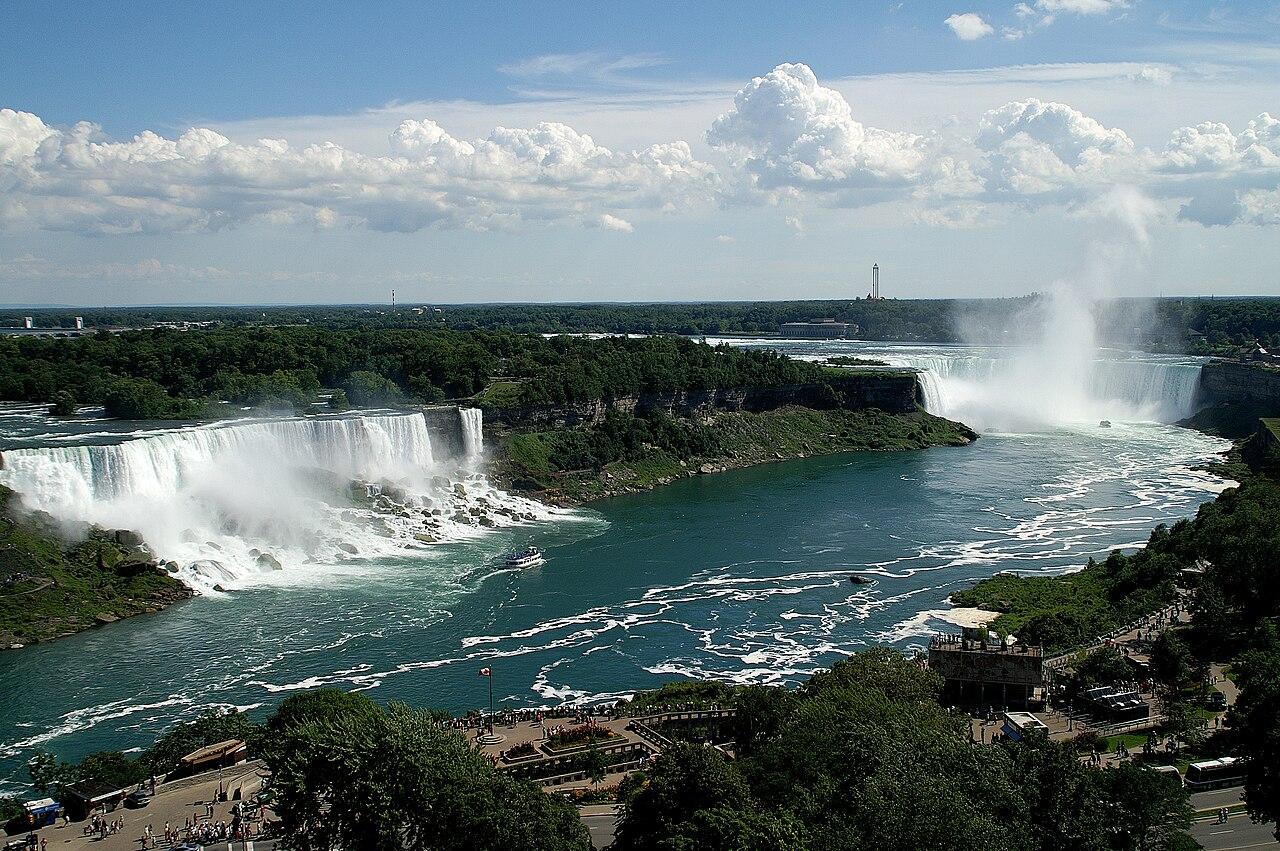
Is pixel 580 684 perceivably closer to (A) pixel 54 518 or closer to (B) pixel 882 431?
(A) pixel 54 518

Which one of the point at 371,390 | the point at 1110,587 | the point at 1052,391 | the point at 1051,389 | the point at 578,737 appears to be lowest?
the point at 578,737

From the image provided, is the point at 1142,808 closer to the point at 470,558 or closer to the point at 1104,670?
the point at 1104,670

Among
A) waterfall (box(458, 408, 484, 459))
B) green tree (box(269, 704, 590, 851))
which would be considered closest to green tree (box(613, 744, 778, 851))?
green tree (box(269, 704, 590, 851))

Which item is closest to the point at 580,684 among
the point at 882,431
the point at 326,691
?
the point at 326,691

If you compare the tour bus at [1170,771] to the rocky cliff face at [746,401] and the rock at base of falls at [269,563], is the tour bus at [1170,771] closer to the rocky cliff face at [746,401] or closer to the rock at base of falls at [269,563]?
the rock at base of falls at [269,563]

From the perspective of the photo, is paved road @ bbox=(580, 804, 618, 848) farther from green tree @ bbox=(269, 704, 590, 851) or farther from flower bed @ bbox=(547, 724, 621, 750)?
flower bed @ bbox=(547, 724, 621, 750)

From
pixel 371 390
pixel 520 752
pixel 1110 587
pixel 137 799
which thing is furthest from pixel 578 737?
pixel 371 390
